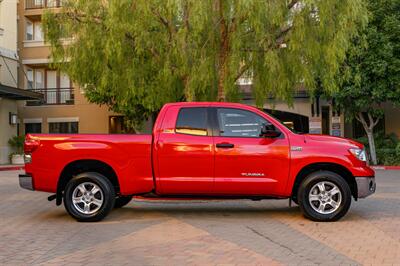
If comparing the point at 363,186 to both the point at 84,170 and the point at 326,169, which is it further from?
the point at 84,170

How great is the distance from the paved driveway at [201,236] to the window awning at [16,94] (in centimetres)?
1626

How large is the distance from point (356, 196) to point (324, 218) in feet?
2.19

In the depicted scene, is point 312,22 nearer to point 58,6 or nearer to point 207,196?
point 207,196

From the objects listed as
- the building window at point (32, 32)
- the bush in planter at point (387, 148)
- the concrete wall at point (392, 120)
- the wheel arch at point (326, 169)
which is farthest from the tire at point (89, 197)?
the building window at point (32, 32)

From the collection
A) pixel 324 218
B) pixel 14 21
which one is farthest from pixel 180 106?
pixel 14 21

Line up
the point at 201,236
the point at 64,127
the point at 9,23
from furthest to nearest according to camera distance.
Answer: the point at 64,127
the point at 9,23
the point at 201,236

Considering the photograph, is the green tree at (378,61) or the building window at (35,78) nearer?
the green tree at (378,61)

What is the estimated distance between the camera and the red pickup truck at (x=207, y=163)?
342 inches

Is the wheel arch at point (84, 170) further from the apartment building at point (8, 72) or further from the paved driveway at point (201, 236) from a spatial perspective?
the apartment building at point (8, 72)

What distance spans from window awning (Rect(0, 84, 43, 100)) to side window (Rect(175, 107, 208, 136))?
18.9 m

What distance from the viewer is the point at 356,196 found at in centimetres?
885

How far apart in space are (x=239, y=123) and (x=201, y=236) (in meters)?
2.16

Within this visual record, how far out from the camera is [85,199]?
8.97 meters

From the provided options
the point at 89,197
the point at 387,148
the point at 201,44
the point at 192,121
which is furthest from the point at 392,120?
the point at 89,197
